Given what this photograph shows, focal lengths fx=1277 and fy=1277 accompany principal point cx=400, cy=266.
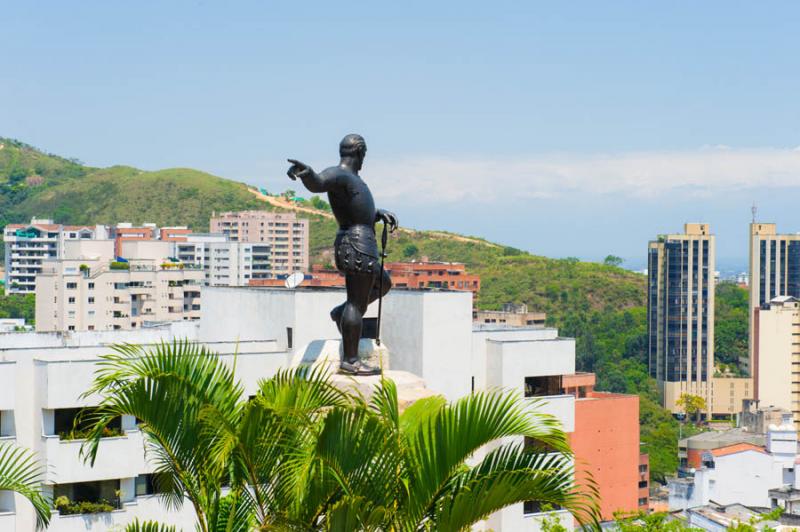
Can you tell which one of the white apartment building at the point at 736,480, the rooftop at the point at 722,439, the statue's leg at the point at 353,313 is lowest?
the rooftop at the point at 722,439

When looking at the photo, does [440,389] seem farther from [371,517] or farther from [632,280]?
[632,280]

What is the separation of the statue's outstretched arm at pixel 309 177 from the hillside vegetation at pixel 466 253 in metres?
70.4

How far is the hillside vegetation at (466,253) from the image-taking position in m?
115

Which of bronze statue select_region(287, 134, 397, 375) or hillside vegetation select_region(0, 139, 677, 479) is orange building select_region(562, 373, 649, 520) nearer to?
bronze statue select_region(287, 134, 397, 375)

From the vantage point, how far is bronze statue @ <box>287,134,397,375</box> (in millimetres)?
11234

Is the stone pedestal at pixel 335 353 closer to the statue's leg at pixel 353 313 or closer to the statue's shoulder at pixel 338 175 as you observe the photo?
the statue's leg at pixel 353 313

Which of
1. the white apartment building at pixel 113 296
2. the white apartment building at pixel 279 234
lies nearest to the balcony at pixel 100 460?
the white apartment building at pixel 113 296

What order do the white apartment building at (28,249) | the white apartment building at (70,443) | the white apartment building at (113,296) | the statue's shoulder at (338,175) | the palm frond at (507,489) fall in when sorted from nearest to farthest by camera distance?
the palm frond at (507,489)
the statue's shoulder at (338,175)
the white apartment building at (70,443)
the white apartment building at (113,296)
the white apartment building at (28,249)

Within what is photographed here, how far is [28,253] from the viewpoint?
398 ft

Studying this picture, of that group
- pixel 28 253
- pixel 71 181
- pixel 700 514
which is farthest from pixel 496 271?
pixel 700 514

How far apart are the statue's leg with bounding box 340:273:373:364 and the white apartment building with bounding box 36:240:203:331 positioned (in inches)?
2445

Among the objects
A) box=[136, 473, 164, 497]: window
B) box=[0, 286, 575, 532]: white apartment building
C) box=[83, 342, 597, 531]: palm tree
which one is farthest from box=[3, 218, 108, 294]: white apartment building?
box=[83, 342, 597, 531]: palm tree

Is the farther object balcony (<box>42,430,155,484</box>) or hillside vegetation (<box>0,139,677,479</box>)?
hillside vegetation (<box>0,139,677,479</box>)

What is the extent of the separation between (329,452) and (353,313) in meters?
5.00
